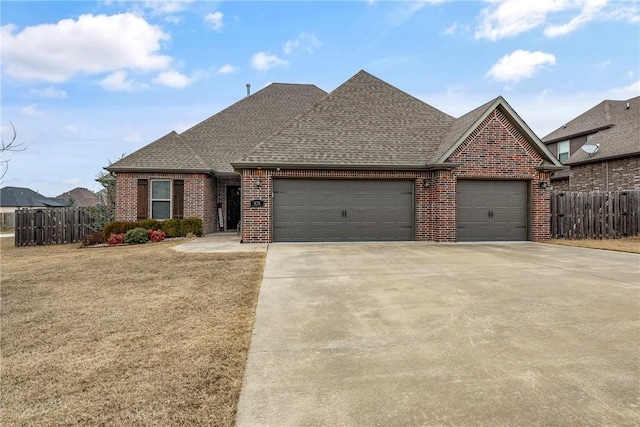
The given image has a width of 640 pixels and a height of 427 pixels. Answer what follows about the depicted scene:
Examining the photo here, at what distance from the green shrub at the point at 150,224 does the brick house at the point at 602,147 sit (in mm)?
22993

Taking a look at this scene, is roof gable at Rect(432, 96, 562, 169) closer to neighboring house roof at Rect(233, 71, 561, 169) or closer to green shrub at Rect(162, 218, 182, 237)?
neighboring house roof at Rect(233, 71, 561, 169)

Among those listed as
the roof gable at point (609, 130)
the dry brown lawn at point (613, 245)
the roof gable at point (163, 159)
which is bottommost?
the dry brown lawn at point (613, 245)

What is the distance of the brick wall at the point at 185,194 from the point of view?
1544 cm

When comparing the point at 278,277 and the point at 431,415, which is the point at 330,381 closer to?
the point at 431,415

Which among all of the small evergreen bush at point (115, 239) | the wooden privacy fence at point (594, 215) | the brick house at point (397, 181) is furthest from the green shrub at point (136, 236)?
the wooden privacy fence at point (594, 215)

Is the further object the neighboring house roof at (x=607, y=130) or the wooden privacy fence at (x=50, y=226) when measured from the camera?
the neighboring house roof at (x=607, y=130)

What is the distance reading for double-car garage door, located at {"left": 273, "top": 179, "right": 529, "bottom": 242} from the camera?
13.0m

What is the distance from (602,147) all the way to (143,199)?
2471 cm

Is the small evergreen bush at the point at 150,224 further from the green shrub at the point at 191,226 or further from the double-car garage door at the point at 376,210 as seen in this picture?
the double-car garage door at the point at 376,210

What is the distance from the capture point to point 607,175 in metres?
19.9

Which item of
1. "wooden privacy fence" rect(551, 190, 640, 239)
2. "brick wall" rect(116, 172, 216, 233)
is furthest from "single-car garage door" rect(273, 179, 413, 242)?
"wooden privacy fence" rect(551, 190, 640, 239)

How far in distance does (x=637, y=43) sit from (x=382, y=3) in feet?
33.4

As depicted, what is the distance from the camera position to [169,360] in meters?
3.23

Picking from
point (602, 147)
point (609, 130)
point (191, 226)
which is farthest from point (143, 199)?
point (609, 130)
